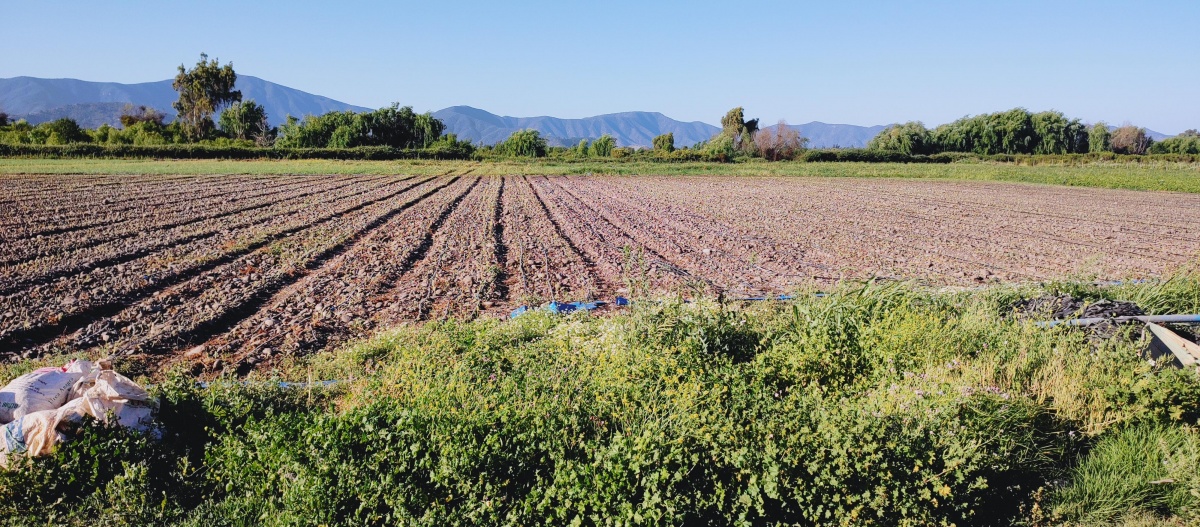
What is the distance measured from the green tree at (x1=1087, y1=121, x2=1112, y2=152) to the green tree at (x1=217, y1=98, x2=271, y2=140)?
113m

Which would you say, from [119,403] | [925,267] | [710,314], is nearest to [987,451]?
[710,314]

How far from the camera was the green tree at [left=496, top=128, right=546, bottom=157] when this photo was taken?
75688 millimetres

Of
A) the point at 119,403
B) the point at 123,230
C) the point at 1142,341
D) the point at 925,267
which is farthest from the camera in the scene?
the point at 123,230

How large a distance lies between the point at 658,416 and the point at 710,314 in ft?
6.27

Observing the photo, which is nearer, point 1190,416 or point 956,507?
point 956,507

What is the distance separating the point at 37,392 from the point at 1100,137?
114 m

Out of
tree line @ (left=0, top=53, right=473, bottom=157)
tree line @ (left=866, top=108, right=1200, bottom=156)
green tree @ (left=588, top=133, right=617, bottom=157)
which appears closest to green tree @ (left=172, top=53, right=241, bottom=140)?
tree line @ (left=0, top=53, right=473, bottom=157)

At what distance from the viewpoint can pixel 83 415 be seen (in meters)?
3.76

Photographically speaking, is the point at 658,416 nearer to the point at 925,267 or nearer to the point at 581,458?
the point at 581,458

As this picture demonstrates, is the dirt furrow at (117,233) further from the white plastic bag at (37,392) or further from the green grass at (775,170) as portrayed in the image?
the green grass at (775,170)

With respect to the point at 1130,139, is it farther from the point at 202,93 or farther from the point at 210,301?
the point at 202,93

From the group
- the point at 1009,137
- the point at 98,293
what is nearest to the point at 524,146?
the point at 1009,137

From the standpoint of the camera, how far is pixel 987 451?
3.62m

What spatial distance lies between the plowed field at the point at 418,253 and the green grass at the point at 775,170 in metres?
12.3
